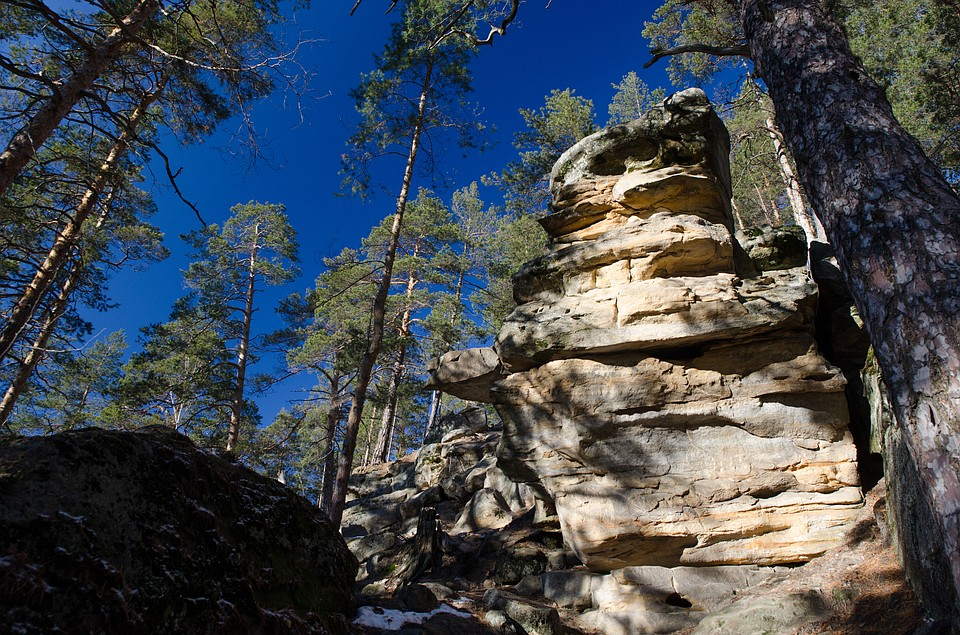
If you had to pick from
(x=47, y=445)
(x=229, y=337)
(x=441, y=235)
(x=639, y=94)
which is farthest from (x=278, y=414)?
(x=47, y=445)

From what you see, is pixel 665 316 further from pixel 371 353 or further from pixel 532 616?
pixel 371 353

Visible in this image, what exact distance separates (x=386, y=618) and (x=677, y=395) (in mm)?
5200

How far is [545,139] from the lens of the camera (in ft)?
60.1

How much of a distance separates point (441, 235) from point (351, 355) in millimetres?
7992

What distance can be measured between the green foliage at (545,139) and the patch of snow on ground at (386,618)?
15.0m

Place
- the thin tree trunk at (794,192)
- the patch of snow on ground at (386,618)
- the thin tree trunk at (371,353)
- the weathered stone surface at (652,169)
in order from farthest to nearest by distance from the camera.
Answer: the thin tree trunk at (794,192)
the thin tree trunk at (371,353)
the weathered stone surface at (652,169)
the patch of snow on ground at (386,618)

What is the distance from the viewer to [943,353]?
2.28m

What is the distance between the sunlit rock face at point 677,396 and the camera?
7.04m

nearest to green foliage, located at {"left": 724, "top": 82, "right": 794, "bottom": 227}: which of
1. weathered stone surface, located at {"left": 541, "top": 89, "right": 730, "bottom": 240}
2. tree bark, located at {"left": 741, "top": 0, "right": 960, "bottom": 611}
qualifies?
weathered stone surface, located at {"left": 541, "top": 89, "right": 730, "bottom": 240}

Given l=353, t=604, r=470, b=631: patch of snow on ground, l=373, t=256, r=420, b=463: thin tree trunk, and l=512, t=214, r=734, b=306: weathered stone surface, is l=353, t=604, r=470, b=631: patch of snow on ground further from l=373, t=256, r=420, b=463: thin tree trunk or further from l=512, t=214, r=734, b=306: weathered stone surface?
l=373, t=256, r=420, b=463: thin tree trunk

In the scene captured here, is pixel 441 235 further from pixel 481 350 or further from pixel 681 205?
pixel 681 205

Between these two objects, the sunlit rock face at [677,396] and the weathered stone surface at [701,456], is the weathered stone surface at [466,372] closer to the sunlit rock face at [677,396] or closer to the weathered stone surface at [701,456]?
the sunlit rock face at [677,396]

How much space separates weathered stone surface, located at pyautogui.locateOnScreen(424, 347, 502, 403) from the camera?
11.4 meters

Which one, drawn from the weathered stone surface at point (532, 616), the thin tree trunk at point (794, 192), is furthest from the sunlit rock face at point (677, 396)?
the thin tree trunk at point (794, 192)
